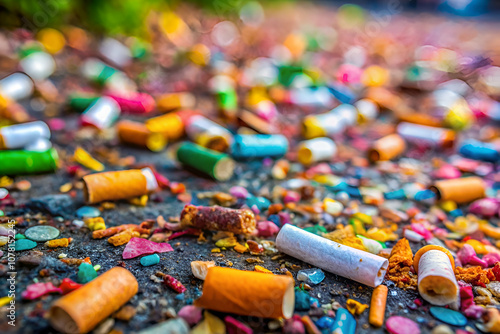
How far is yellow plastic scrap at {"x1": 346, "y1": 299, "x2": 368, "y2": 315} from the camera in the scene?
1968mm

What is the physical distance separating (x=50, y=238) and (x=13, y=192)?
0.75 meters

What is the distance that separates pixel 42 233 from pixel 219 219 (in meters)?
1.04

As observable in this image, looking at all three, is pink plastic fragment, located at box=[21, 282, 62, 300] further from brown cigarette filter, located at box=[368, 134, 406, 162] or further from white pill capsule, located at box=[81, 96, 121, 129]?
brown cigarette filter, located at box=[368, 134, 406, 162]

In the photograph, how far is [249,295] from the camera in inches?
72.1

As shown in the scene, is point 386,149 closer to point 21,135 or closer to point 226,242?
point 226,242

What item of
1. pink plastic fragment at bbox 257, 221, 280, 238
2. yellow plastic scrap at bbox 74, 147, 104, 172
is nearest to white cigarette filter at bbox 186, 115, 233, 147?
yellow plastic scrap at bbox 74, 147, 104, 172

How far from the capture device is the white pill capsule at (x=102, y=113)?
3.94 metres

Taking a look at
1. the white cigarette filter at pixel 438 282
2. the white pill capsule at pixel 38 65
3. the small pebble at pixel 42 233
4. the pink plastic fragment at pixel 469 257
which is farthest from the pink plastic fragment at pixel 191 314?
the white pill capsule at pixel 38 65

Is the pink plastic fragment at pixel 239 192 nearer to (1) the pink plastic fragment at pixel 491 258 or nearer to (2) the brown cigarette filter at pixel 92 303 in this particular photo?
(2) the brown cigarette filter at pixel 92 303

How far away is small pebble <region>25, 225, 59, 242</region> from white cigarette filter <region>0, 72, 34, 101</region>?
7.66ft

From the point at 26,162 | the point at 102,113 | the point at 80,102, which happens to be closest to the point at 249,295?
the point at 26,162

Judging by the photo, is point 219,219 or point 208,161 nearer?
point 219,219

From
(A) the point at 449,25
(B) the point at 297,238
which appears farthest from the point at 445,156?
(A) the point at 449,25

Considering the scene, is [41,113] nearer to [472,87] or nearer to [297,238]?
[297,238]
